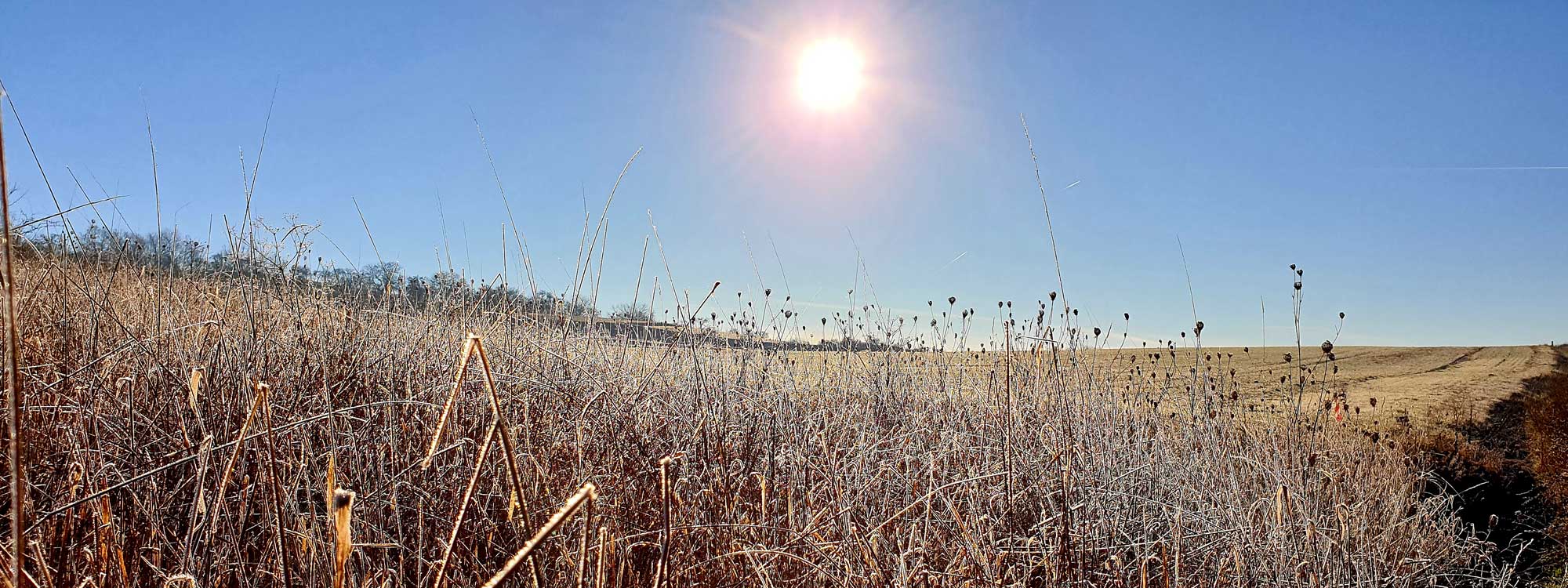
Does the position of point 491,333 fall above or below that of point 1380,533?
above

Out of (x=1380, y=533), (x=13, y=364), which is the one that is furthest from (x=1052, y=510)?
(x=1380, y=533)

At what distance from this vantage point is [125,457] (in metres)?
2.03

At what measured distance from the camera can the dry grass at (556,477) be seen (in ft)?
5.70

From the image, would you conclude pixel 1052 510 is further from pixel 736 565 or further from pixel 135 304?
pixel 135 304

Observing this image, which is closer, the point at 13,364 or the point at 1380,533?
the point at 13,364

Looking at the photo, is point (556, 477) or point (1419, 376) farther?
point (1419, 376)

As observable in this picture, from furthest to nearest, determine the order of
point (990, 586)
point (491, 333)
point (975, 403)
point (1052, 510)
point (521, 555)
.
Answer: point (975, 403)
point (491, 333)
point (1052, 510)
point (990, 586)
point (521, 555)

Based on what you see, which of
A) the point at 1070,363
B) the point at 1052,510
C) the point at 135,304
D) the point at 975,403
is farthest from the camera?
the point at 1070,363

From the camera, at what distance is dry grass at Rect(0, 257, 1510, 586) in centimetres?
174

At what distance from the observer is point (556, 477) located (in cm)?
227

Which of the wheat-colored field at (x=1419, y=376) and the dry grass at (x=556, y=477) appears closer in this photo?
the dry grass at (x=556, y=477)

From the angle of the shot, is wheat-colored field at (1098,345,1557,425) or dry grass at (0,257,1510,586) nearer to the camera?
dry grass at (0,257,1510,586)

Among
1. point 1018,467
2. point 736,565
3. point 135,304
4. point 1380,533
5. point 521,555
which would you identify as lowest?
point 1380,533

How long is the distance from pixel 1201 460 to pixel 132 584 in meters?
4.80
